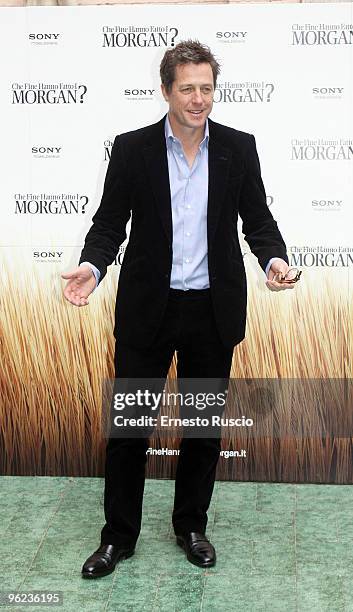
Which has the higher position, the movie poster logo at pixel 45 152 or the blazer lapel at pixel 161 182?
the movie poster logo at pixel 45 152

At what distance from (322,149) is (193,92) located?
0.94 m

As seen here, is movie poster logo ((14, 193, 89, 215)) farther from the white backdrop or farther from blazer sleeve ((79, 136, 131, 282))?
blazer sleeve ((79, 136, 131, 282))

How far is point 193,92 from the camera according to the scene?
3.20 meters

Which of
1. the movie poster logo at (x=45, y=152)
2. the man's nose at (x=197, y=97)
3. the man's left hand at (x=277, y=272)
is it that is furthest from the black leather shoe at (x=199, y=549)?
the movie poster logo at (x=45, y=152)

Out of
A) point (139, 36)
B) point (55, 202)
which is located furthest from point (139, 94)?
point (55, 202)

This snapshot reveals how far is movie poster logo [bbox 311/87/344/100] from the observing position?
13.0ft

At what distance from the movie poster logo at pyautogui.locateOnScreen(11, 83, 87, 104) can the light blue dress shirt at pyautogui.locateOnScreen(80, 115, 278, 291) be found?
808 mm

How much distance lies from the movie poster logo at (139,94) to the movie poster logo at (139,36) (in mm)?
166

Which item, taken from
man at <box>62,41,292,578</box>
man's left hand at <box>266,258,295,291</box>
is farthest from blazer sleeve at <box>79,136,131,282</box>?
man's left hand at <box>266,258,295,291</box>

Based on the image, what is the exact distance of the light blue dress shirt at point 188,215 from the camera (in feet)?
10.9

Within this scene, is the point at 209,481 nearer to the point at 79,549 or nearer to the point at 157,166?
the point at 79,549

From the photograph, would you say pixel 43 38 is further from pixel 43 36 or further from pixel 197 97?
pixel 197 97

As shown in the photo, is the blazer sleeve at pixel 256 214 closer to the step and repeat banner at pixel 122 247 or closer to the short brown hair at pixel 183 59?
the short brown hair at pixel 183 59

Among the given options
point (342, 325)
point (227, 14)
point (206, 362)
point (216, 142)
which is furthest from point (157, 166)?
point (342, 325)
